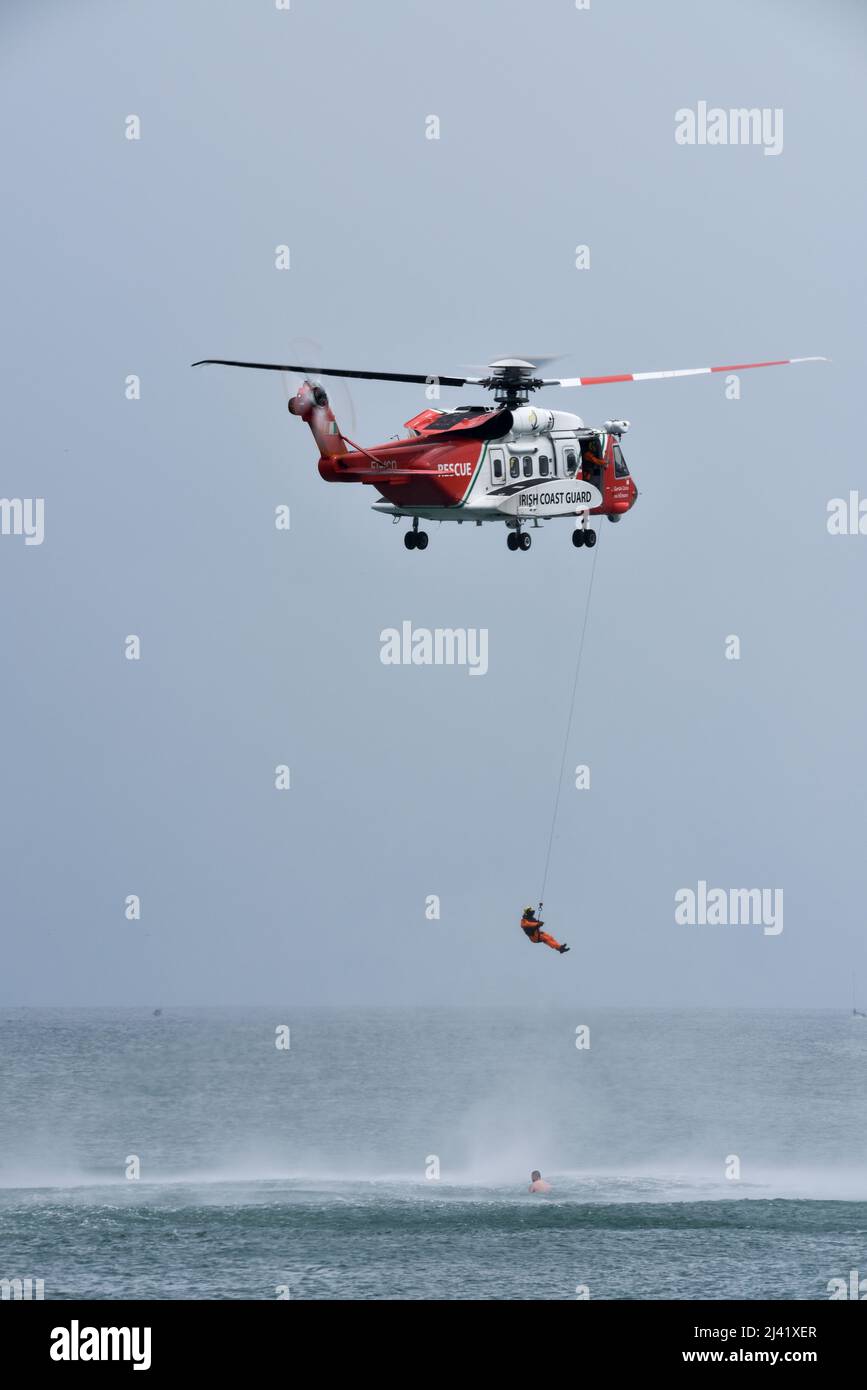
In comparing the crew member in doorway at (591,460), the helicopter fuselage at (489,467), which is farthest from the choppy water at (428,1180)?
the helicopter fuselage at (489,467)

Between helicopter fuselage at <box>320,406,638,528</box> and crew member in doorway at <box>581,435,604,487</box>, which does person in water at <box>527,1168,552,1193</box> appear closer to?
helicopter fuselage at <box>320,406,638,528</box>

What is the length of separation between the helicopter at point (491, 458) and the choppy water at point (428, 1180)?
19929mm

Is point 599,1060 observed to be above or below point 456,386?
below

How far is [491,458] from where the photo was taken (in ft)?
124

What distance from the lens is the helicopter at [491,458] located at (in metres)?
36.4

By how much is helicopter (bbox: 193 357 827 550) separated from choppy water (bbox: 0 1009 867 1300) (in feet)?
65.4

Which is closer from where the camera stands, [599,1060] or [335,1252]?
[335,1252]

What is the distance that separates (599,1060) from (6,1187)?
8855cm

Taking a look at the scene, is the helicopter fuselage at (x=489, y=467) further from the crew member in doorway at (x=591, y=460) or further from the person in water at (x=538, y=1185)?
the person in water at (x=538, y=1185)

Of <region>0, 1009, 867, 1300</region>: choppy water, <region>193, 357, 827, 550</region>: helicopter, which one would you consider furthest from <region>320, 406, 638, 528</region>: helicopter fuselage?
<region>0, 1009, 867, 1300</region>: choppy water

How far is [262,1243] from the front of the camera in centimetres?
5438

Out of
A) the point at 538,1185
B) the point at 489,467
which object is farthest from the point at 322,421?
the point at 538,1185
